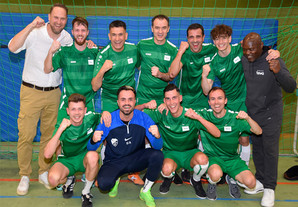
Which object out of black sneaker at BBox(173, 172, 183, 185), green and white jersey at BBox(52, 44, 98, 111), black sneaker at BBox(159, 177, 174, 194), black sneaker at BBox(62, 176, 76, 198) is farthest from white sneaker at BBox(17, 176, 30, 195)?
black sneaker at BBox(173, 172, 183, 185)

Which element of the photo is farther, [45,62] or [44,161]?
[44,161]

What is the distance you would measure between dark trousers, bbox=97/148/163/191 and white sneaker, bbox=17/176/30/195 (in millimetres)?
1064

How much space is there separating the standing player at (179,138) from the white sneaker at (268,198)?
74cm

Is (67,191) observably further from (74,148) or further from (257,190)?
(257,190)

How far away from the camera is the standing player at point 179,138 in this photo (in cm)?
394

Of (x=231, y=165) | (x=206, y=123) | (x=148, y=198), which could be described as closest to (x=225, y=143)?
(x=231, y=165)

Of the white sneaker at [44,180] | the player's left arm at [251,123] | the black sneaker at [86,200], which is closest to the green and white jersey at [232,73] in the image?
the player's left arm at [251,123]

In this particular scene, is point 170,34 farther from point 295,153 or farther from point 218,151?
point 295,153

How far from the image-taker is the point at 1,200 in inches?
154

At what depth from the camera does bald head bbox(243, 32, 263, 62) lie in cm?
376

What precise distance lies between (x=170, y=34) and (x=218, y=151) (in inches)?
104

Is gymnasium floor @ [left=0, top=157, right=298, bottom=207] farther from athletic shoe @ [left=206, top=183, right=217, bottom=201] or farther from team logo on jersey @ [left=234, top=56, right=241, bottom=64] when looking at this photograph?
team logo on jersey @ [left=234, top=56, right=241, bottom=64]

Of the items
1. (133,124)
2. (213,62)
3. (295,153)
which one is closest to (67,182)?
(133,124)

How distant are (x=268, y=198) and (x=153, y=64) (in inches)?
88.8
